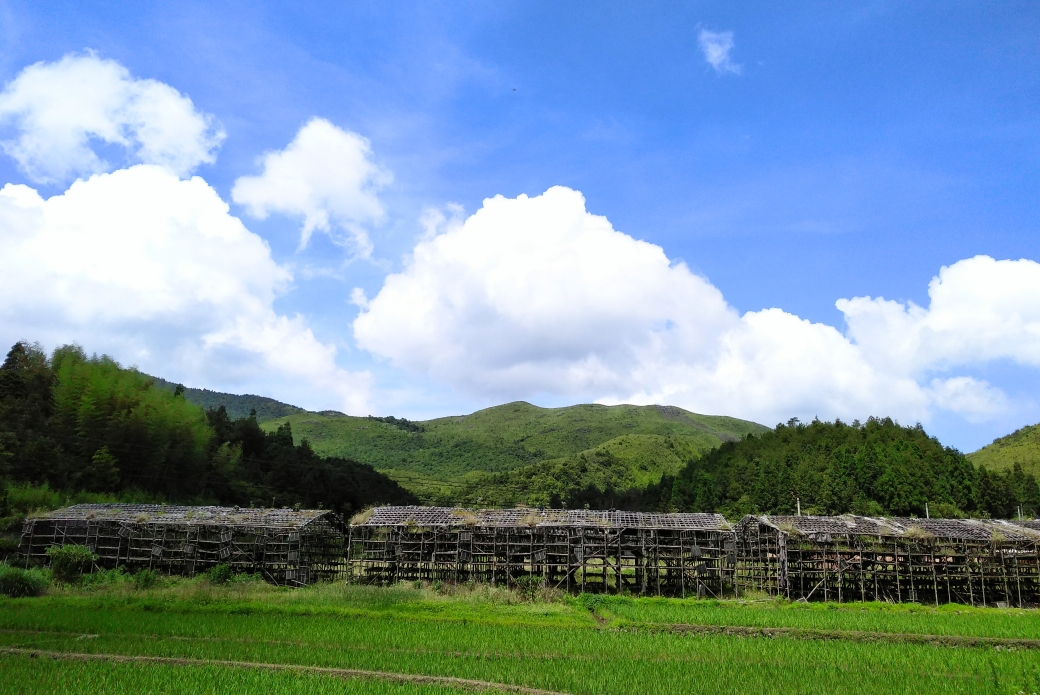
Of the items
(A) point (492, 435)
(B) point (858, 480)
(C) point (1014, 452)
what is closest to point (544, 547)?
(B) point (858, 480)

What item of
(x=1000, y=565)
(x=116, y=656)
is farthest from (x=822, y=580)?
(x=116, y=656)

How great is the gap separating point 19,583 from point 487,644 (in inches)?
810

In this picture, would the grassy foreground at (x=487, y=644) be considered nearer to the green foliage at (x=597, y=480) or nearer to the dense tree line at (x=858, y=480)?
the dense tree line at (x=858, y=480)

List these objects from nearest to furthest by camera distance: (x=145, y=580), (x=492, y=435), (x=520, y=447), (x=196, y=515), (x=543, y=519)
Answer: (x=145, y=580) < (x=543, y=519) < (x=196, y=515) < (x=520, y=447) < (x=492, y=435)

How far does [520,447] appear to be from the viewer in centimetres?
14588

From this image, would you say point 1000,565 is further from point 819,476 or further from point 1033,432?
point 1033,432

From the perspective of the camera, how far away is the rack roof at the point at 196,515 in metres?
33.2

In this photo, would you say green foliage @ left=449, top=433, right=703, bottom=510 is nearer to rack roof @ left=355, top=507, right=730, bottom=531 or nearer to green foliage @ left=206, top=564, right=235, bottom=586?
rack roof @ left=355, top=507, right=730, bottom=531

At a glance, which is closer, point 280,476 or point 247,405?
point 280,476

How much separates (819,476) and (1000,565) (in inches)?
1601

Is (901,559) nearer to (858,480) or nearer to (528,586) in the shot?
(528,586)

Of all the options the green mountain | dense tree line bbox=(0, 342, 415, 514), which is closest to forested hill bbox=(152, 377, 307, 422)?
the green mountain

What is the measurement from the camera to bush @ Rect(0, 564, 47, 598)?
26.6 meters

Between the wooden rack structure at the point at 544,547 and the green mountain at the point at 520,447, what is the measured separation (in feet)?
162
